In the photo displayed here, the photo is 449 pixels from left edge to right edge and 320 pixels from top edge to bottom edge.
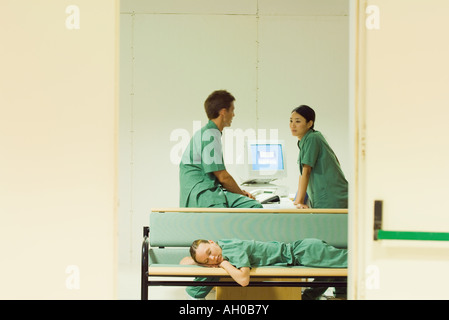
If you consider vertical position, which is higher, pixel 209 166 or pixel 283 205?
pixel 209 166

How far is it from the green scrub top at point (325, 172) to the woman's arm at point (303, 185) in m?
0.04

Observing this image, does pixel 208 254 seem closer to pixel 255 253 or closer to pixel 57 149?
pixel 255 253

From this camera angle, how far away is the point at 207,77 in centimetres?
480

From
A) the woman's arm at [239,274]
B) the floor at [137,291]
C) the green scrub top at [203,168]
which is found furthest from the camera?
the floor at [137,291]

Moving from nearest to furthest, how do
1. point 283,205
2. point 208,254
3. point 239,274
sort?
point 239,274 < point 208,254 < point 283,205

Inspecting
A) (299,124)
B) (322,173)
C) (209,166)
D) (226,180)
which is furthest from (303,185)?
(209,166)

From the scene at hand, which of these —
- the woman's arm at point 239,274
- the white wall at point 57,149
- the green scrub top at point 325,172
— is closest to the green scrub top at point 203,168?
the green scrub top at point 325,172

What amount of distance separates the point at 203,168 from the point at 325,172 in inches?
34.5

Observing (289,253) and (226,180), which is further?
(226,180)

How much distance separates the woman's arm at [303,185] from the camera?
3.30 meters

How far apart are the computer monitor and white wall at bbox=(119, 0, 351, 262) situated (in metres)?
0.52

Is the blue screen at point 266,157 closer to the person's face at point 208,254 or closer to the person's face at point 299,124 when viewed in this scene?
the person's face at point 299,124
